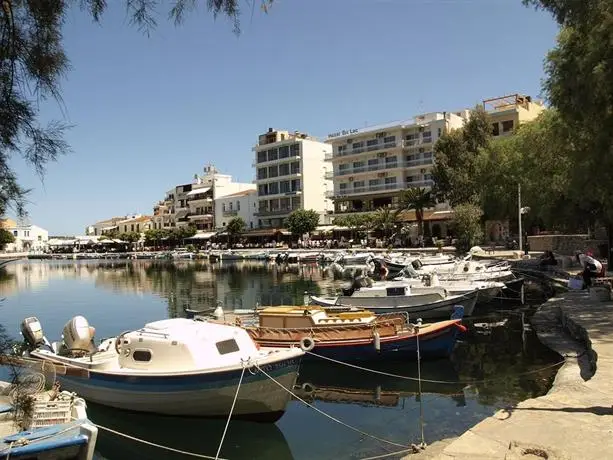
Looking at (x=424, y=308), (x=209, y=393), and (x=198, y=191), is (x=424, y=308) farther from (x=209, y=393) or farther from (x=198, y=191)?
(x=198, y=191)

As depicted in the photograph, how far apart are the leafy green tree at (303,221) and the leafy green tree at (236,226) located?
1634 cm

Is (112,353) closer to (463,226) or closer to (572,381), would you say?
(572,381)

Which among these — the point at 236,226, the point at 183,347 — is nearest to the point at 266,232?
the point at 236,226

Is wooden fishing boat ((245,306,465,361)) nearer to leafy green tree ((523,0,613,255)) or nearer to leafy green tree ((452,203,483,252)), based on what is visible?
leafy green tree ((523,0,613,255))

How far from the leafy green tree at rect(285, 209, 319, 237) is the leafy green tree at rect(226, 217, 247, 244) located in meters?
16.3

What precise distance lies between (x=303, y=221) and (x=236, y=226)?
1939 centimetres

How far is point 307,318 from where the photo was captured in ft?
56.8

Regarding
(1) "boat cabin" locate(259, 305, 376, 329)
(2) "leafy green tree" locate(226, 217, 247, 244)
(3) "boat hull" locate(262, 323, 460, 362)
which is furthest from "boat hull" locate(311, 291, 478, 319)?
(2) "leafy green tree" locate(226, 217, 247, 244)

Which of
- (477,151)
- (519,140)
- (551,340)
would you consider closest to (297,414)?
(551,340)

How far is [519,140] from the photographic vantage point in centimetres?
5031

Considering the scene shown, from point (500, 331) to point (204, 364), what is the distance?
14.2 metres

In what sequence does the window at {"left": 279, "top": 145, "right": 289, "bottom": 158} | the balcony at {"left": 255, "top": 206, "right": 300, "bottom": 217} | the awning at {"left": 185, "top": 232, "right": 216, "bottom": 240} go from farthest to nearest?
the awning at {"left": 185, "top": 232, "right": 216, "bottom": 240} < the window at {"left": 279, "top": 145, "right": 289, "bottom": 158} < the balcony at {"left": 255, "top": 206, "right": 300, "bottom": 217}

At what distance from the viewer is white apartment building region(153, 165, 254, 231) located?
113m

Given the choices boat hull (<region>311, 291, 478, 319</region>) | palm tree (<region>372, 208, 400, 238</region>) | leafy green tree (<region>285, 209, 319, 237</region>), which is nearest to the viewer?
boat hull (<region>311, 291, 478, 319</region>)
